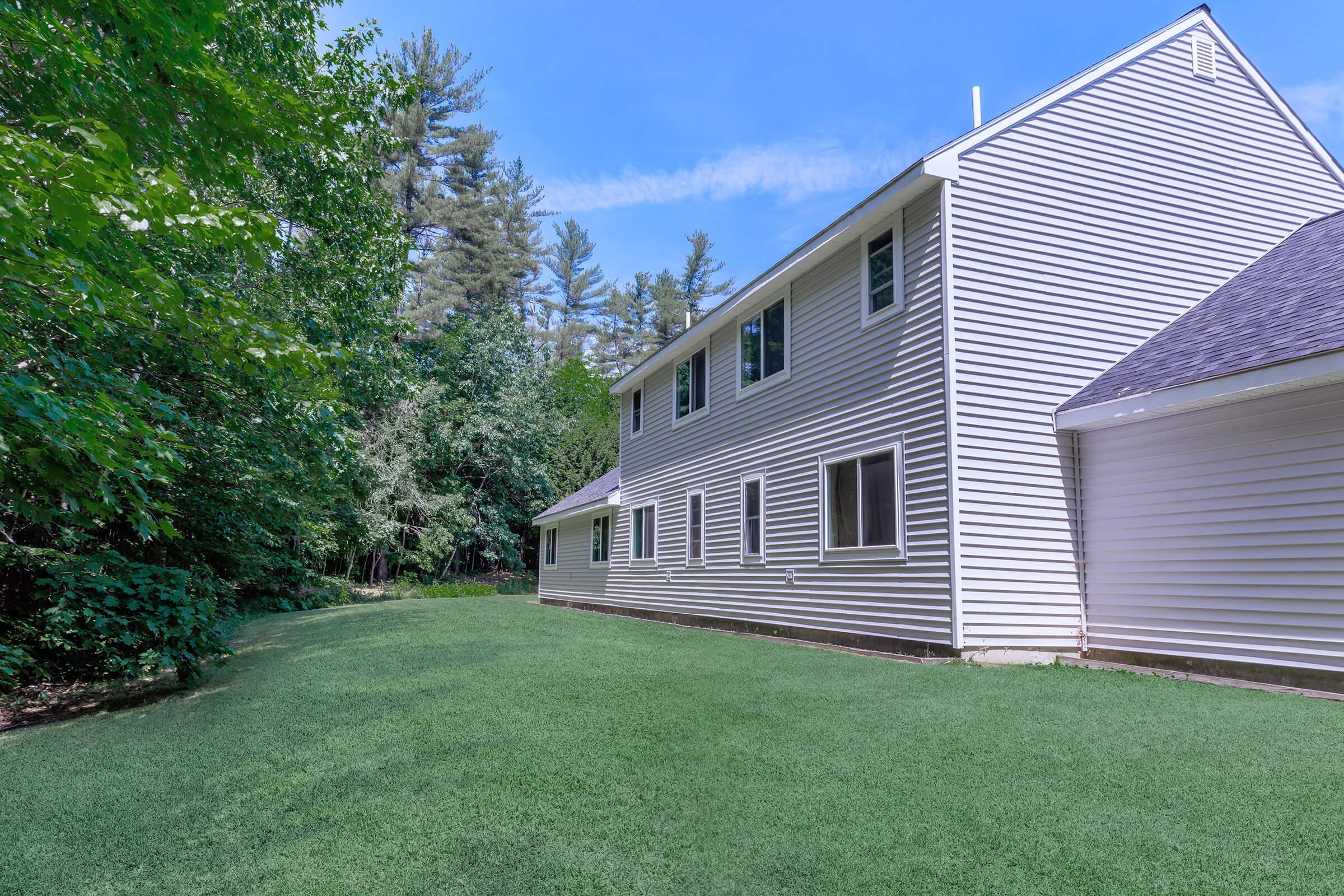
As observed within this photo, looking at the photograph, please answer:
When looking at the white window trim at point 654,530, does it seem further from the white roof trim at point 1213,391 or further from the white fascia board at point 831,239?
the white roof trim at point 1213,391

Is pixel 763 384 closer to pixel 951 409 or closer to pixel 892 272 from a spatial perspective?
pixel 892 272

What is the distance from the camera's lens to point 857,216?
29.4 ft

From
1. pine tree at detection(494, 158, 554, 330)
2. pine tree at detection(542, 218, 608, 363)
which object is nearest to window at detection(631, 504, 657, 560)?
pine tree at detection(494, 158, 554, 330)

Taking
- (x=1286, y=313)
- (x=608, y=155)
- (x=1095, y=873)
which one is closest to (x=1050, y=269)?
(x=1286, y=313)

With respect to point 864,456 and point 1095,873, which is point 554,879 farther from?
point 864,456

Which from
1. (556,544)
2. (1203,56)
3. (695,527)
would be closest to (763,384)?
(695,527)

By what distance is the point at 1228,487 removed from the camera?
6691 mm

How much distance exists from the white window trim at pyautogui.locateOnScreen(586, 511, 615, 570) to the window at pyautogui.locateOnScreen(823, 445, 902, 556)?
8780 mm

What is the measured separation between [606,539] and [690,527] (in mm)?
4973

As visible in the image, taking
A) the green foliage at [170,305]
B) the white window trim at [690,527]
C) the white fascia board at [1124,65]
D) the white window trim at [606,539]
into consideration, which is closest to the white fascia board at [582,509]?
the white window trim at [606,539]

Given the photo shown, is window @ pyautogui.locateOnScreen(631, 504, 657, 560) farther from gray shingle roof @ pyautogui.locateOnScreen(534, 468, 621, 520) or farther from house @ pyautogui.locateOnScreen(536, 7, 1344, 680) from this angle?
house @ pyautogui.locateOnScreen(536, 7, 1344, 680)

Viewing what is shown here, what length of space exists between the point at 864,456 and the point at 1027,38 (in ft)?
32.0

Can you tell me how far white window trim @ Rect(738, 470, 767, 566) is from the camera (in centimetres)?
1111

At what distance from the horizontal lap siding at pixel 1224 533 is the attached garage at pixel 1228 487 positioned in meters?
0.01
